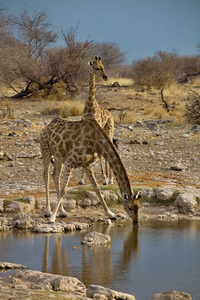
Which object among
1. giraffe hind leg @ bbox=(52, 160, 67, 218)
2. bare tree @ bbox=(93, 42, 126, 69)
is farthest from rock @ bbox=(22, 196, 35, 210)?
bare tree @ bbox=(93, 42, 126, 69)

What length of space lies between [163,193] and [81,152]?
2469 mm

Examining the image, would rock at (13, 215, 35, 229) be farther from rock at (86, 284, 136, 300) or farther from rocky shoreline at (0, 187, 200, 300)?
rock at (86, 284, 136, 300)

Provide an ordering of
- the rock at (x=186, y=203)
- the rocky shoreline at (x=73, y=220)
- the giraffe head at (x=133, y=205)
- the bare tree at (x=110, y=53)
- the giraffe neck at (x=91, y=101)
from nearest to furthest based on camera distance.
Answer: the rocky shoreline at (x=73, y=220) < the giraffe head at (x=133, y=205) < the rock at (x=186, y=203) < the giraffe neck at (x=91, y=101) < the bare tree at (x=110, y=53)

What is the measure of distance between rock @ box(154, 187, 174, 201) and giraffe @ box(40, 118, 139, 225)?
5.10ft

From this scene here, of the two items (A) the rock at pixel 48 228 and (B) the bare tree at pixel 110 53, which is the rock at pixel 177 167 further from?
(B) the bare tree at pixel 110 53

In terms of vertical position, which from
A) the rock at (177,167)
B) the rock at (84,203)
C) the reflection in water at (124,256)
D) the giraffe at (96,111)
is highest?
the giraffe at (96,111)

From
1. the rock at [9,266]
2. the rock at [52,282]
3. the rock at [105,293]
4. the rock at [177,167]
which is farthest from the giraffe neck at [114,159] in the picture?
the rock at [177,167]

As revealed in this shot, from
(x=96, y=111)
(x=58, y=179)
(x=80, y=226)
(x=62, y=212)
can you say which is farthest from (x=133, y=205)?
(x=96, y=111)

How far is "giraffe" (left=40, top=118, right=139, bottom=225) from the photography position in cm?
853

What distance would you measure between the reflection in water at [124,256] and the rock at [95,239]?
0.11 m

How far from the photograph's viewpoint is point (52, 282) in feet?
18.1

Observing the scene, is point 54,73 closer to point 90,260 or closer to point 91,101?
point 91,101

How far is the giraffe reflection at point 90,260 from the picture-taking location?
6402 millimetres

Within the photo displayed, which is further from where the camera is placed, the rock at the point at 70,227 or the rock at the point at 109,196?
the rock at the point at 109,196
